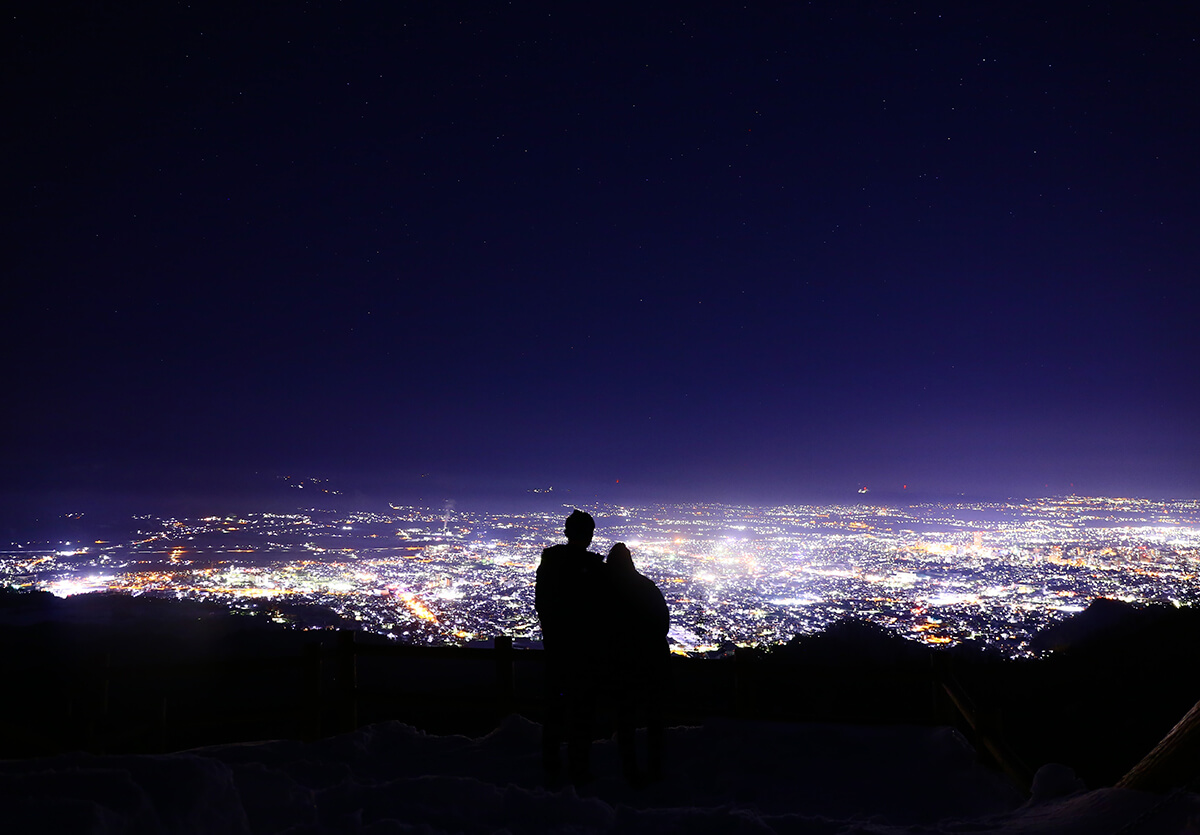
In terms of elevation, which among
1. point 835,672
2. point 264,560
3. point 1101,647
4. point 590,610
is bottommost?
point 264,560

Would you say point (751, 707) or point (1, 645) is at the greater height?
point (751, 707)

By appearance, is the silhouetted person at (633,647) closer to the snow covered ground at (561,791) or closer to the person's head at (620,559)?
the person's head at (620,559)

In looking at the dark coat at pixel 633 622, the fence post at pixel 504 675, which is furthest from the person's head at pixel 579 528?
the fence post at pixel 504 675

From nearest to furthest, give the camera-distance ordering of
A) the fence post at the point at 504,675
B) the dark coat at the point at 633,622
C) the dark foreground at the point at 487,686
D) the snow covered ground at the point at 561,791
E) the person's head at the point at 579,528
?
1. the snow covered ground at the point at 561,791
2. the dark coat at the point at 633,622
3. the person's head at the point at 579,528
4. the dark foreground at the point at 487,686
5. the fence post at the point at 504,675

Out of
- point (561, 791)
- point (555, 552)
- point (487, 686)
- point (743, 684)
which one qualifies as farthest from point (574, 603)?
point (487, 686)

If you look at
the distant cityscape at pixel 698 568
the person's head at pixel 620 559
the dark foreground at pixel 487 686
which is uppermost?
the person's head at pixel 620 559

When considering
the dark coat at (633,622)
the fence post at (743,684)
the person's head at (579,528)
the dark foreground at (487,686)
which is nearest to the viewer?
the dark coat at (633,622)

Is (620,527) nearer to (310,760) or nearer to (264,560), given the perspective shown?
(264,560)

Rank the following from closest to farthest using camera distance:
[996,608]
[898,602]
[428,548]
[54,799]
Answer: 1. [54,799]
2. [996,608]
3. [898,602]
4. [428,548]

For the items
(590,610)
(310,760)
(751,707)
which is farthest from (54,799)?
(751,707)
